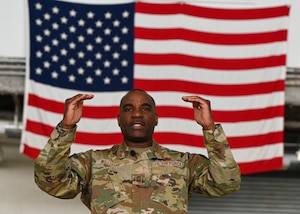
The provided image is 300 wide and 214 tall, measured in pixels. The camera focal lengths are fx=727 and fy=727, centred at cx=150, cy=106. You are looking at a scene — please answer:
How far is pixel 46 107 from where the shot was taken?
6469 millimetres

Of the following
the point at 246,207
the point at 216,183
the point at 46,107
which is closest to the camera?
the point at 216,183

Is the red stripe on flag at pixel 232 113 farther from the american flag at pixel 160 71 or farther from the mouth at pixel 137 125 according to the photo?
the mouth at pixel 137 125

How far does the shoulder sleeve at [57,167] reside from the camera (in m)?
2.83

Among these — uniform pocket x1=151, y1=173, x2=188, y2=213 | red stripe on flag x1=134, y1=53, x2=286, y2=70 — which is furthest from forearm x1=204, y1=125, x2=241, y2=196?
red stripe on flag x1=134, y1=53, x2=286, y2=70

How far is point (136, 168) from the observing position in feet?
9.73

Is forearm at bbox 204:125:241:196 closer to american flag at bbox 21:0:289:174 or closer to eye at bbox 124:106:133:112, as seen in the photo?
eye at bbox 124:106:133:112

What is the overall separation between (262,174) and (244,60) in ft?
5.60

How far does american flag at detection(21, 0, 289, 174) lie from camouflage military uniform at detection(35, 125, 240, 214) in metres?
3.44

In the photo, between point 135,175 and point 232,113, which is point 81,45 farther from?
point 135,175

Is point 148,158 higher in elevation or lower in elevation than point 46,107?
higher

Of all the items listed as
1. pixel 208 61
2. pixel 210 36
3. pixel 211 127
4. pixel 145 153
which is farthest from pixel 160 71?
pixel 211 127

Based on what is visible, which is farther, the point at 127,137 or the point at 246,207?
the point at 246,207

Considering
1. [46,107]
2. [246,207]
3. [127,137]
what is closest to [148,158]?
[127,137]

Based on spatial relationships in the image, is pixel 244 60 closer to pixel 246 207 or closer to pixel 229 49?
pixel 229 49
